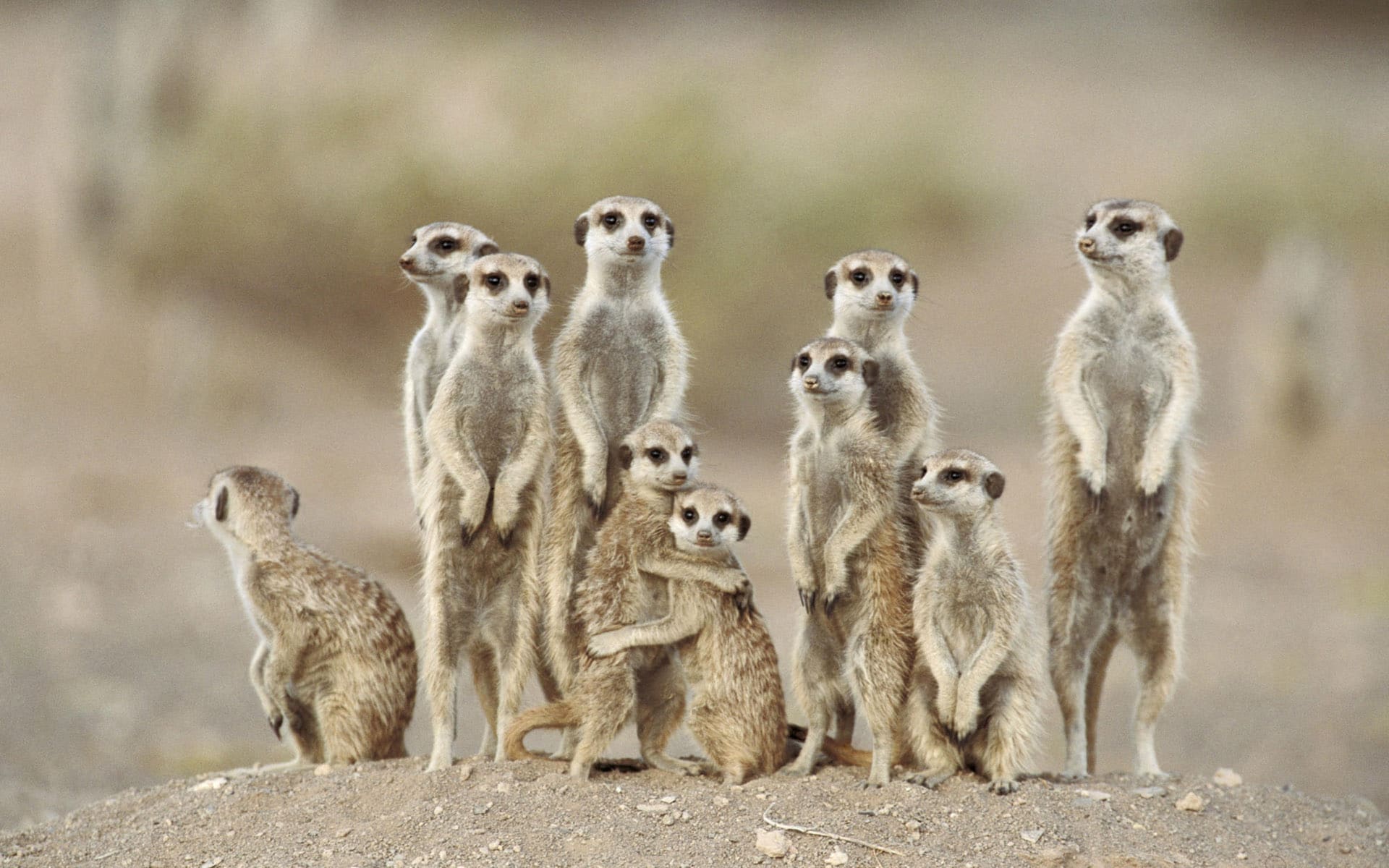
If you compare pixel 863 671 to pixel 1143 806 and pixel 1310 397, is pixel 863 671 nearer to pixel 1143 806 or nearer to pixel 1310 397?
pixel 1143 806

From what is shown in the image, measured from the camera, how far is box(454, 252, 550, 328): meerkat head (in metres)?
4.09

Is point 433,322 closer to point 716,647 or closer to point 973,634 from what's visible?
point 716,647

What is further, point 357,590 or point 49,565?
point 49,565

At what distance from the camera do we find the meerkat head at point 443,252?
4.39 metres

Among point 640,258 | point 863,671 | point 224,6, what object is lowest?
point 863,671

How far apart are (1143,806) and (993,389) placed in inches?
396

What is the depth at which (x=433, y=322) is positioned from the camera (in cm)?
447

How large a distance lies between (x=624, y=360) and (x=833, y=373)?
0.70 m

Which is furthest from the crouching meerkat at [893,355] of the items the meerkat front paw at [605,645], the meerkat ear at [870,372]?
the meerkat front paw at [605,645]

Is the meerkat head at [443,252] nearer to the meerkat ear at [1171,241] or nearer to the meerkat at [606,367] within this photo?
the meerkat at [606,367]

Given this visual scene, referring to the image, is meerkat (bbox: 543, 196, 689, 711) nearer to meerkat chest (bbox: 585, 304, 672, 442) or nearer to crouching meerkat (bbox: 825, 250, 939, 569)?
meerkat chest (bbox: 585, 304, 672, 442)

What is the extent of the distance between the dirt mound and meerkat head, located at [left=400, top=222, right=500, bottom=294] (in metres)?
1.39

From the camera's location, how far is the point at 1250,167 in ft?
58.4

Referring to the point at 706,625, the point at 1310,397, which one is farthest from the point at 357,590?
the point at 1310,397
